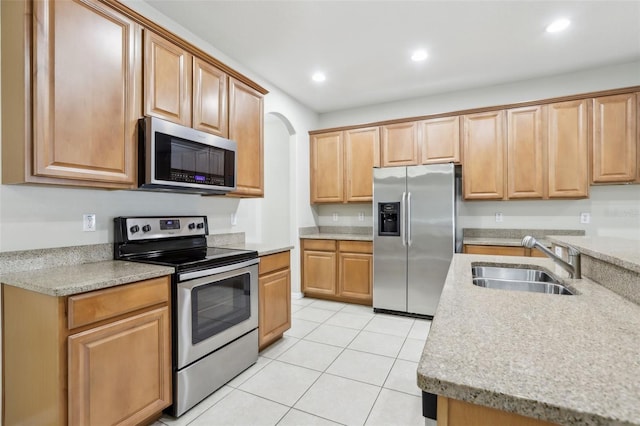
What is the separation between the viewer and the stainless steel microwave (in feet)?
6.37

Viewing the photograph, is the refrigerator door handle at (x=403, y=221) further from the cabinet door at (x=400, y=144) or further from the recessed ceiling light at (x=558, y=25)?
the recessed ceiling light at (x=558, y=25)

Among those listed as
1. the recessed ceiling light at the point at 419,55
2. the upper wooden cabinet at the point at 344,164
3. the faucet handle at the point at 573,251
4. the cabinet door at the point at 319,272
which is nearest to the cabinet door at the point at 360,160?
the upper wooden cabinet at the point at 344,164

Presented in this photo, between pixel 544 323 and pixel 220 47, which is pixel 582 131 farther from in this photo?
pixel 220 47

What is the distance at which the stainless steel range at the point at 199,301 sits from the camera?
186 centimetres

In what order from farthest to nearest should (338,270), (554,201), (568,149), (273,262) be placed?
(338,270) < (554,201) < (568,149) < (273,262)

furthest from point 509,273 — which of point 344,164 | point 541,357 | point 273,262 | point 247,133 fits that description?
point 344,164

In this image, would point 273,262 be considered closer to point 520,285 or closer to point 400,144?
point 520,285

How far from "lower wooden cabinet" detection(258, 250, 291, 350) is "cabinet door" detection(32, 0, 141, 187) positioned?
1.24 meters

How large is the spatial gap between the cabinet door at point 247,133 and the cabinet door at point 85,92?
2.78 ft

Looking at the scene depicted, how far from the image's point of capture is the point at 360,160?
423 centimetres

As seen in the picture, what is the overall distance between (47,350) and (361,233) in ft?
12.0

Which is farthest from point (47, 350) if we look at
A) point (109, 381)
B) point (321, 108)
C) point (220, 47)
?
point (321, 108)

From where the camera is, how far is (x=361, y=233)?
4555 millimetres

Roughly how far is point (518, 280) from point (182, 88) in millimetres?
2526
